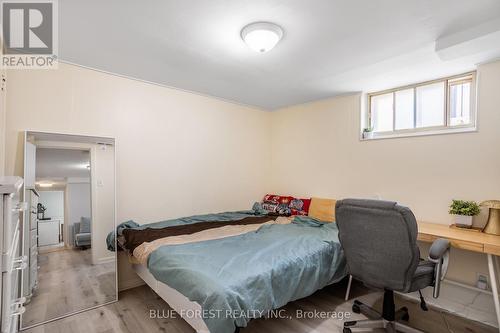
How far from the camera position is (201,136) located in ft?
11.5

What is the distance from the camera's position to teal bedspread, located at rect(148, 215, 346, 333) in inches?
56.9

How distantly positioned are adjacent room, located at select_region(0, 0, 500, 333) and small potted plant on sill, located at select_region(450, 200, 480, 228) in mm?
17

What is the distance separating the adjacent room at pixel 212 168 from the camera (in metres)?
1.71

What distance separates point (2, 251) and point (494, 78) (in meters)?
3.72

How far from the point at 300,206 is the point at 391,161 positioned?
52.2 inches

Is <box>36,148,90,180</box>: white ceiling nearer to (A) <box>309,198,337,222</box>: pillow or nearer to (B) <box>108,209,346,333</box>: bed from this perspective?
(B) <box>108,209,346,333</box>: bed

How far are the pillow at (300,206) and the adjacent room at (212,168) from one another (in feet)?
0.14

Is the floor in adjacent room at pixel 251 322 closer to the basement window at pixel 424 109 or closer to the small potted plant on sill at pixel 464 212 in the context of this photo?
the small potted plant on sill at pixel 464 212

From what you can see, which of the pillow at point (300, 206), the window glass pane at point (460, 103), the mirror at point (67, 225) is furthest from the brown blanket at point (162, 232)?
the window glass pane at point (460, 103)

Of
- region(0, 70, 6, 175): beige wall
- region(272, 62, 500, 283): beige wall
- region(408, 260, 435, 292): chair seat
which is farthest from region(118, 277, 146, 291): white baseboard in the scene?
region(408, 260, 435, 292): chair seat

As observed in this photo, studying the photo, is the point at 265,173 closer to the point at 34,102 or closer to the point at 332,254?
the point at 332,254

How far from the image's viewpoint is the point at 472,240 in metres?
1.99

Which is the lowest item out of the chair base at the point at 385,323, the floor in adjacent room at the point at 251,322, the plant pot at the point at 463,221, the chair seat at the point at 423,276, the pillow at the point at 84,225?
the floor in adjacent room at the point at 251,322

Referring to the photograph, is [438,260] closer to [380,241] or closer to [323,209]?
[380,241]
